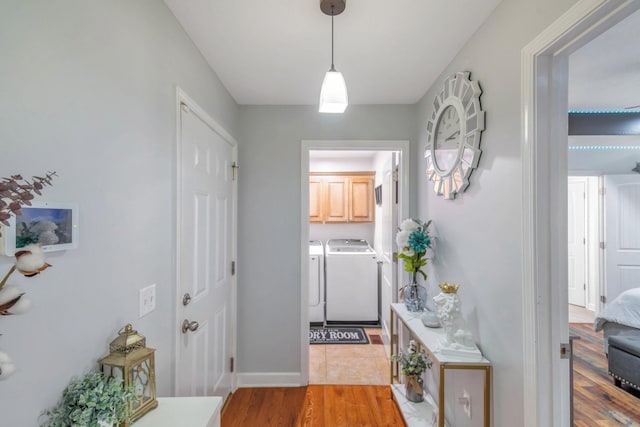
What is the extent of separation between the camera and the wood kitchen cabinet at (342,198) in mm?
4281

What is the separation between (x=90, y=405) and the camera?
727mm

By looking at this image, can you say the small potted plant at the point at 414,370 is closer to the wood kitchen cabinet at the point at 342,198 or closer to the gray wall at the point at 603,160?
the wood kitchen cabinet at the point at 342,198

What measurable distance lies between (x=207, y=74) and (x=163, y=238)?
1100 mm

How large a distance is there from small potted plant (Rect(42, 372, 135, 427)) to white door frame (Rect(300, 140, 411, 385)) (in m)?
1.71

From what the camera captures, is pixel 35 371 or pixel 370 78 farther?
pixel 370 78

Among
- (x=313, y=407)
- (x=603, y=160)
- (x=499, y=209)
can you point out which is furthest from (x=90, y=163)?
(x=603, y=160)

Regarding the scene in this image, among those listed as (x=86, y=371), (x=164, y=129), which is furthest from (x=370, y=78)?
(x=86, y=371)

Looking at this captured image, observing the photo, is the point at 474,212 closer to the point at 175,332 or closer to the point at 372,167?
the point at 175,332

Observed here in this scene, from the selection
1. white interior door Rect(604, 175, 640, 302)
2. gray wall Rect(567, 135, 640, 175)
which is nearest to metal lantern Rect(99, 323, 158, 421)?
gray wall Rect(567, 135, 640, 175)

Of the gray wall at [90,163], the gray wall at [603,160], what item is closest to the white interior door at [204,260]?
the gray wall at [90,163]

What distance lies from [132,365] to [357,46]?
1786 millimetres

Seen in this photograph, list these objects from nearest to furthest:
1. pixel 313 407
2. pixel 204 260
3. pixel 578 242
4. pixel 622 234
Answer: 1. pixel 204 260
2. pixel 313 407
3. pixel 622 234
4. pixel 578 242

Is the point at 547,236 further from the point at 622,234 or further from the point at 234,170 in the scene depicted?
the point at 622,234

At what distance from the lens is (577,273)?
450 centimetres
